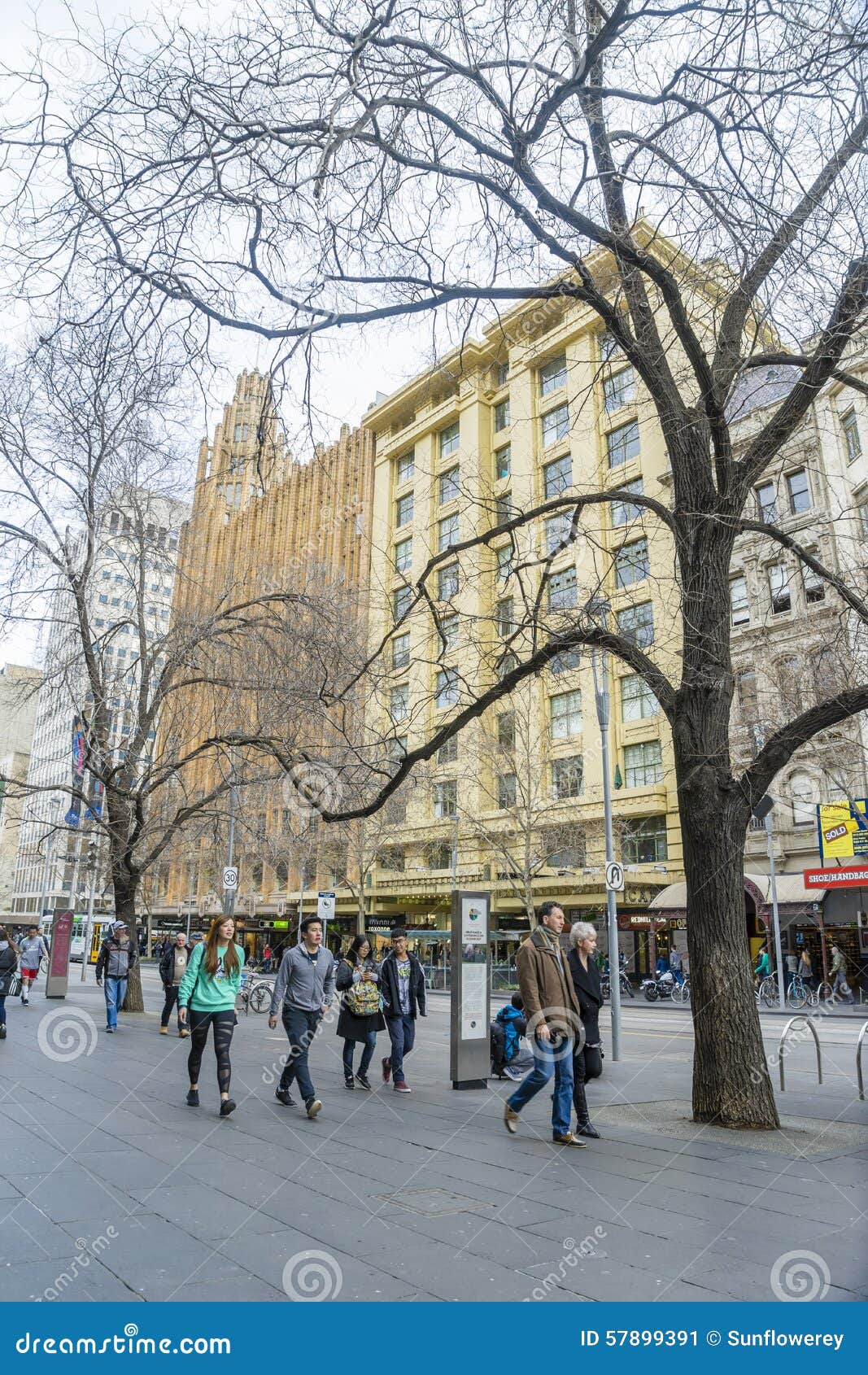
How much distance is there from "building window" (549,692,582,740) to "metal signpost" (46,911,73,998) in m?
20.2

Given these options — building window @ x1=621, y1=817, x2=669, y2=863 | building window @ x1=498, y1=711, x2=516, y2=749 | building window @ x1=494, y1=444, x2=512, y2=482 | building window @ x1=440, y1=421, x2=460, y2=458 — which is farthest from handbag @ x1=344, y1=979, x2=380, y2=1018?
building window @ x1=440, y1=421, x2=460, y2=458

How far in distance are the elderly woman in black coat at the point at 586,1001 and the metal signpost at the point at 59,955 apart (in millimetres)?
21020

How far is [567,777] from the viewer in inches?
1432

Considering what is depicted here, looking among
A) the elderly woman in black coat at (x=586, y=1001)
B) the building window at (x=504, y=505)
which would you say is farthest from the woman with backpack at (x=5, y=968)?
the building window at (x=504, y=505)

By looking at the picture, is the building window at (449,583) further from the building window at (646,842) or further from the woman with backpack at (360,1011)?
the building window at (646,842)

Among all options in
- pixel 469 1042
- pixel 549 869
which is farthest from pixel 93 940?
pixel 469 1042

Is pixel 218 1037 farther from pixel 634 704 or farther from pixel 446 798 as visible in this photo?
pixel 446 798

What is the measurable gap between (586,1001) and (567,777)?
27963 millimetres

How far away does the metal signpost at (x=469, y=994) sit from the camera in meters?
11.0

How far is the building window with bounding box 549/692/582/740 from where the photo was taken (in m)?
38.7

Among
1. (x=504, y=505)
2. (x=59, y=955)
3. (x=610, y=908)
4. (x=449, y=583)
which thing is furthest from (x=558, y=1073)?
(x=449, y=583)

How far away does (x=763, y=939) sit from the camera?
3516 cm
